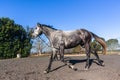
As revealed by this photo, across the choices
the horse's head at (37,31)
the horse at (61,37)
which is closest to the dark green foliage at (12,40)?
the horse's head at (37,31)

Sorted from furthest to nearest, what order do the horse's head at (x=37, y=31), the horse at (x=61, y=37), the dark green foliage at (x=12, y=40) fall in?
1. the dark green foliage at (x=12, y=40)
2. the horse's head at (x=37, y=31)
3. the horse at (x=61, y=37)

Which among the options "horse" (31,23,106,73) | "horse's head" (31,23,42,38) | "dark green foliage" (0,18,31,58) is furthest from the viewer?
"dark green foliage" (0,18,31,58)

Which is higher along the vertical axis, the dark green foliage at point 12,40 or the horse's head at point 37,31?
the dark green foliage at point 12,40

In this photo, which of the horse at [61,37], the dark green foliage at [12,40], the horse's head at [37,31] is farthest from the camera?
the dark green foliage at [12,40]

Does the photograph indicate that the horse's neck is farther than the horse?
Yes

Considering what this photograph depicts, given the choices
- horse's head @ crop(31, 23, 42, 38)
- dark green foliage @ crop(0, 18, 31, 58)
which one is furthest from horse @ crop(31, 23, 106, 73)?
dark green foliage @ crop(0, 18, 31, 58)

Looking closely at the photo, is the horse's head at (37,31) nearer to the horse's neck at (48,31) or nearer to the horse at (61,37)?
the horse at (61,37)

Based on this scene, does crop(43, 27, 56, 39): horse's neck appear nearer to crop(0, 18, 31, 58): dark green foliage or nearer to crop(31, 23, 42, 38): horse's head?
crop(31, 23, 42, 38): horse's head

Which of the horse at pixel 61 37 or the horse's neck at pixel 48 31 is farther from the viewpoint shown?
the horse's neck at pixel 48 31

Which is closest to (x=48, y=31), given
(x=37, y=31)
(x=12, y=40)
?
(x=37, y=31)

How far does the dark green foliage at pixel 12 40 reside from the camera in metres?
42.7

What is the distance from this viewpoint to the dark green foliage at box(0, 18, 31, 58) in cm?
4269

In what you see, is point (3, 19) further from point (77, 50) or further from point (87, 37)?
point (87, 37)

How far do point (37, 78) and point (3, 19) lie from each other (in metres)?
38.0
